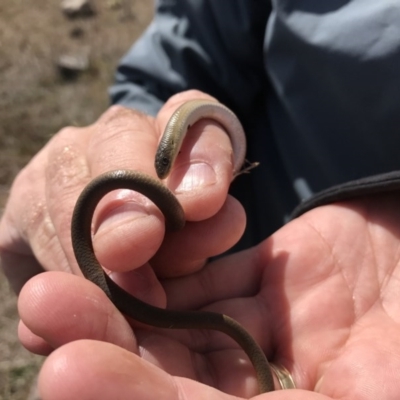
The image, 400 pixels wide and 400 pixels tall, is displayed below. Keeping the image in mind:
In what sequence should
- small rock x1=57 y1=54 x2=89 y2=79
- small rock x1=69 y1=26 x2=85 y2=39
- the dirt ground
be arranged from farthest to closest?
small rock x1=69 y1=26 x2=85 y2=39, small rock x1=57 y1=54 x2=89 y2=79, the dirt ground

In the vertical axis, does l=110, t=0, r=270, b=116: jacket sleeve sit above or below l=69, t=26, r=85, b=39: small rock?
above

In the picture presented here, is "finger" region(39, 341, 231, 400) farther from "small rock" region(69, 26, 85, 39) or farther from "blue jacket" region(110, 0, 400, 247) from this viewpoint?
"small rock" region(69, 26, 85, 39)

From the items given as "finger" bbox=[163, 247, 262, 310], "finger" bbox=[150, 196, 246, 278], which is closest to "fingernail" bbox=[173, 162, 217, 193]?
"finger" bbox=[150, 196, 246, 278]

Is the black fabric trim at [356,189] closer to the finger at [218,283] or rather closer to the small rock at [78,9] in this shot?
the finger at [218,283]

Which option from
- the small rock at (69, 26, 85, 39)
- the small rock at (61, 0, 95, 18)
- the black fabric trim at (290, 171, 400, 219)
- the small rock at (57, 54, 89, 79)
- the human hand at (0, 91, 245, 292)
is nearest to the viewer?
the human hand at (0, 91, 245, 292)

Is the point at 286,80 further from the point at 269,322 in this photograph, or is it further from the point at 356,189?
the point at 269,322

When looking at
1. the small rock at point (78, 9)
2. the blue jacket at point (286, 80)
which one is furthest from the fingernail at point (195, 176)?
the small rock at point (78, 9)

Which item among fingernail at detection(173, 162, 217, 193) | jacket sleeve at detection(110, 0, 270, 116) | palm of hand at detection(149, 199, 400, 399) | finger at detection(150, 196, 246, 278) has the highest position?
jacket sleeve at detection(110, 0, 270, 116)
